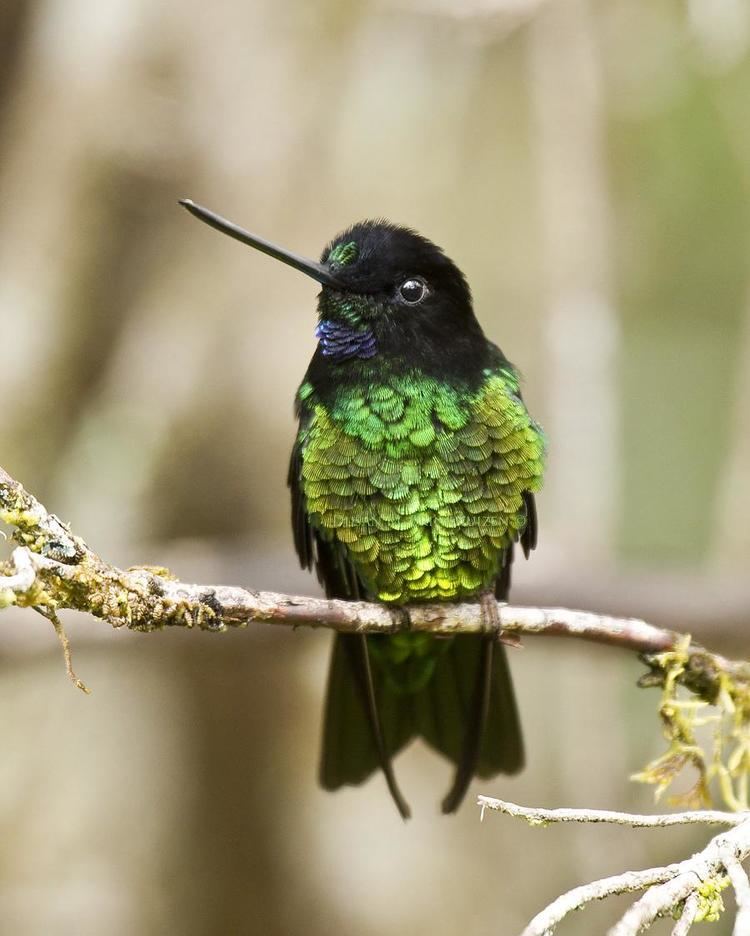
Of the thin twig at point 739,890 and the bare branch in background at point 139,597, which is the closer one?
the thin twig at point 739,890

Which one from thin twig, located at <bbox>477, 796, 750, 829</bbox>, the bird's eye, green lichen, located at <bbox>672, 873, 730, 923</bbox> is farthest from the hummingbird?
green lichen, located at <bbox>672, 873, 730, 923</bbox>

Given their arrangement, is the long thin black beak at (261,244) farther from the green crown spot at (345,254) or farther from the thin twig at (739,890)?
the thin twig at (739,890)

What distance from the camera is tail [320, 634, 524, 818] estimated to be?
329cm

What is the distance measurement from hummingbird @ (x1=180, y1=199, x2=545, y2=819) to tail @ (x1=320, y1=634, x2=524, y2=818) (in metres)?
0.03

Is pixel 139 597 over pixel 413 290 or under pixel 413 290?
under

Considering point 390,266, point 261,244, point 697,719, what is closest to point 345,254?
point 390,266

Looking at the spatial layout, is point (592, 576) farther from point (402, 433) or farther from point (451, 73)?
point (451, 73)

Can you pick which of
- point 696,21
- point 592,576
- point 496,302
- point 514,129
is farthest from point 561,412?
point 514,129

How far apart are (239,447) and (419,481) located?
2.19 metres

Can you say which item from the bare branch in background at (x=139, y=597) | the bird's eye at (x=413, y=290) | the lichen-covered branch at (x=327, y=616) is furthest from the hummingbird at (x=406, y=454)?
the bare branch in background at (x=139, y=597)

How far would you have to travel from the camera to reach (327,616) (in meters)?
2.26

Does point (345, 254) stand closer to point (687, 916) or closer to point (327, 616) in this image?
point (327, 616)

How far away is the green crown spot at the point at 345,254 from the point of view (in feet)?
9.88

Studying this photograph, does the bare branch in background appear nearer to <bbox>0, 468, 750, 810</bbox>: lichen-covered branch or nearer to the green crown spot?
<bbox>0, 468, 750, 810</bbox>: lichen-covered branch
